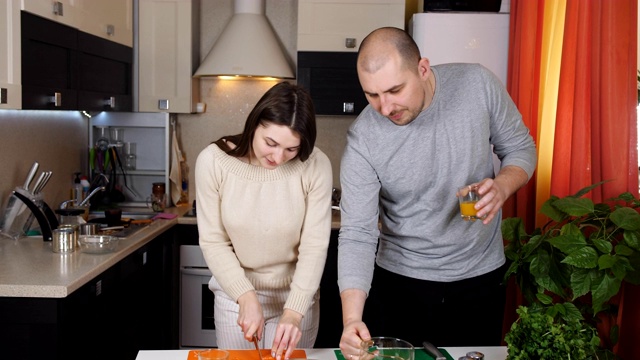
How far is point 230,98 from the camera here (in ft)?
15.3

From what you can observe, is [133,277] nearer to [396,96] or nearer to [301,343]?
[301,343]

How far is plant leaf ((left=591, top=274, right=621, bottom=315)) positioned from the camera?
6.96ft

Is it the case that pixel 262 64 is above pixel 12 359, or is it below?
above

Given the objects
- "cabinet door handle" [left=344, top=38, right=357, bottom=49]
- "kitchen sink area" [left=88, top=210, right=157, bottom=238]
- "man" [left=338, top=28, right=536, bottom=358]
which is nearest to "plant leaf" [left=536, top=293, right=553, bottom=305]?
"man" [left=338, top=28, right=536, bottom=358]

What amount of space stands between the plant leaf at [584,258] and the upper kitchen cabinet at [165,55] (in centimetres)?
271

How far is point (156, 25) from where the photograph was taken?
14.0 ft

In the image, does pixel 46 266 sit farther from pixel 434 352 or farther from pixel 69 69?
pixel 434 352

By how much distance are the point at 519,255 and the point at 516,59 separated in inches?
46.3

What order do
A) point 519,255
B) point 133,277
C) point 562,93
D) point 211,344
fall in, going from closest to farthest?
point 519,255 → point 562,93 → point 133,277 → point 211,344

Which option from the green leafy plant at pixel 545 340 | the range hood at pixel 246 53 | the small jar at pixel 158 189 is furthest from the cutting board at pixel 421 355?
the small jar at pixel 158 189

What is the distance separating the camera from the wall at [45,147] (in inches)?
136

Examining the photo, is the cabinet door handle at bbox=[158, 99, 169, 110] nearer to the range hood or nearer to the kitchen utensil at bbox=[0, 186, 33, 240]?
the range hood

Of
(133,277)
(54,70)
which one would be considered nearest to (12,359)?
(133,277)

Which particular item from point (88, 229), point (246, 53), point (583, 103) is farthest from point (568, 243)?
point (246, 53)
